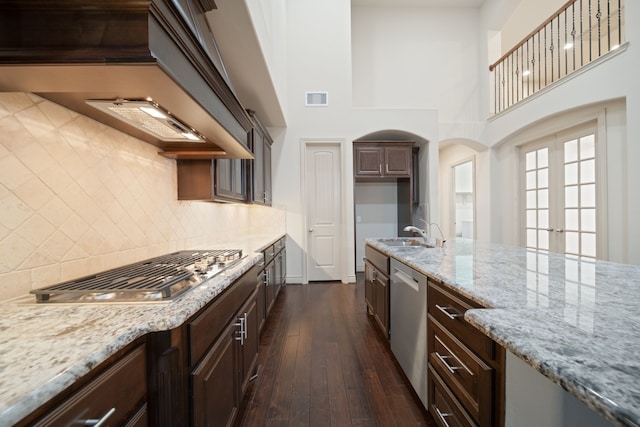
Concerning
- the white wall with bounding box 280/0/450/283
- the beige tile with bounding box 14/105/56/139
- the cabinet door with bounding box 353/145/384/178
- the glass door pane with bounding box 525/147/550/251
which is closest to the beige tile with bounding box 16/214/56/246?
the beige tile with bounding box 14/105/56/139

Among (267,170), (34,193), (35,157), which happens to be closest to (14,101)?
(35,157)

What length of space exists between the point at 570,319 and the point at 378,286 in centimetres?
182

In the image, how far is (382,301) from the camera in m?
2.35

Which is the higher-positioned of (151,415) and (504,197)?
(504,197)

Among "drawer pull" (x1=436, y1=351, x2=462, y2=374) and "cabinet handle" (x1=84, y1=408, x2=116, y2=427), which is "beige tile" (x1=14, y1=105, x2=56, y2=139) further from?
"drawer pull" (x1=436, y1=351, x2=462, y2=374)

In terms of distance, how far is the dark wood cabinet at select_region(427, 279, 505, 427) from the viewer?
3.04ft

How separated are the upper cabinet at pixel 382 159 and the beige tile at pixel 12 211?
4.07m

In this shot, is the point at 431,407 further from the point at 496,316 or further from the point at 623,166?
the point at 623,166

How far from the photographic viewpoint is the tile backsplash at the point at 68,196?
951 millimetres

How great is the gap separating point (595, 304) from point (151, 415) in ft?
4.79

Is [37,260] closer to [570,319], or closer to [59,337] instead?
[59,337]

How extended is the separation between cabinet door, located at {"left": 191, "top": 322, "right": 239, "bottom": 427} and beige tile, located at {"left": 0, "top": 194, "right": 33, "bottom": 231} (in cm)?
86

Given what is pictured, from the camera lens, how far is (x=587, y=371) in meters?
0.49

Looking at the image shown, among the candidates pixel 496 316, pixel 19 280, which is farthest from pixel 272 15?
pixel 496 316
